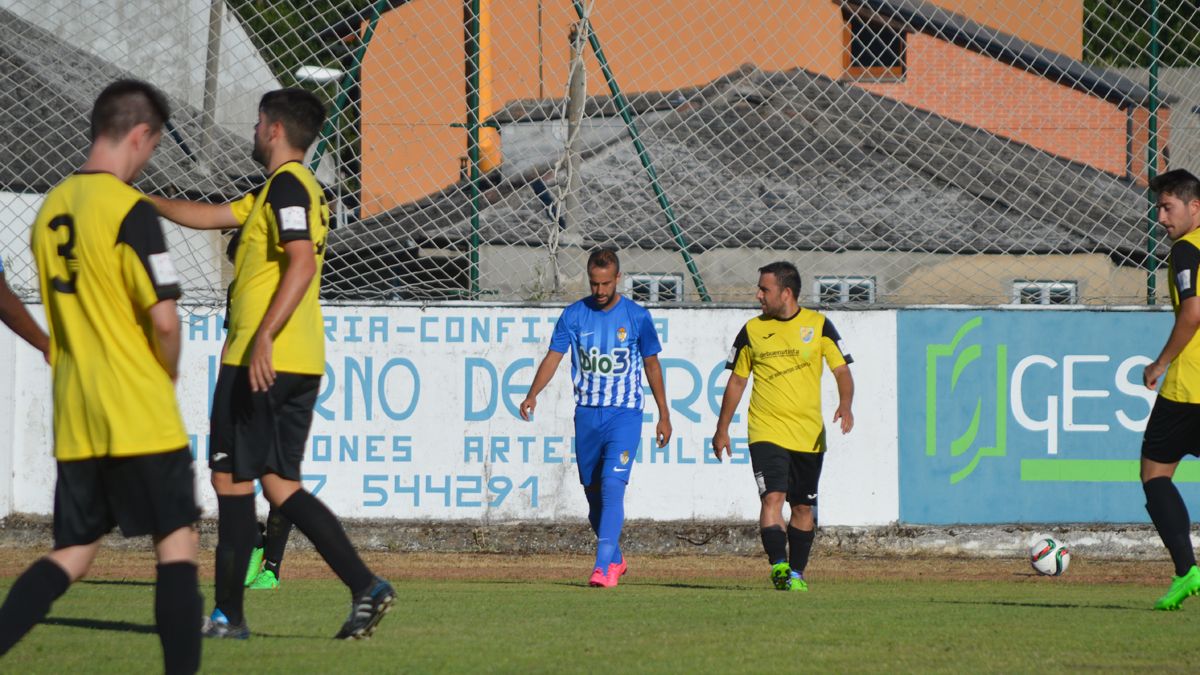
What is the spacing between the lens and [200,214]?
6.05 meters

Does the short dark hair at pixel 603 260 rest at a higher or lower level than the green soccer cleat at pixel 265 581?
higher

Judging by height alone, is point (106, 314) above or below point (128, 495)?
above

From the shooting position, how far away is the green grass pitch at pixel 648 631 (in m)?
5.30

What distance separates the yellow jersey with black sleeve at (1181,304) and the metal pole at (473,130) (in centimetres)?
543

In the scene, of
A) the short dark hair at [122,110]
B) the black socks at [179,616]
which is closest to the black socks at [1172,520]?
the black socks at [179,616]

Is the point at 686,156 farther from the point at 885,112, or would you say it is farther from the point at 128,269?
the point at 128,269

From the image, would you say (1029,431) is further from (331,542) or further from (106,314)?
(106,314)

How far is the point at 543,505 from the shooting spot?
1155 centimetres

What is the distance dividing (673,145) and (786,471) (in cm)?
447

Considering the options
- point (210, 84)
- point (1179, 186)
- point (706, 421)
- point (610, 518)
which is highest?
point (210, 84)

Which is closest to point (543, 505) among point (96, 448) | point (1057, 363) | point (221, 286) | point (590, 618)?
point (221, 286)

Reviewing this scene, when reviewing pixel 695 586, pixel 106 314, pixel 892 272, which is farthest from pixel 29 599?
pixel 892 272

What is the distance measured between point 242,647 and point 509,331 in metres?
6.22

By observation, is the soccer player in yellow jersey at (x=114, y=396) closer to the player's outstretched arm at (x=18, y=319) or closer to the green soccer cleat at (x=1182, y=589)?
the player's outstretched arm at (x=18, y=319)
